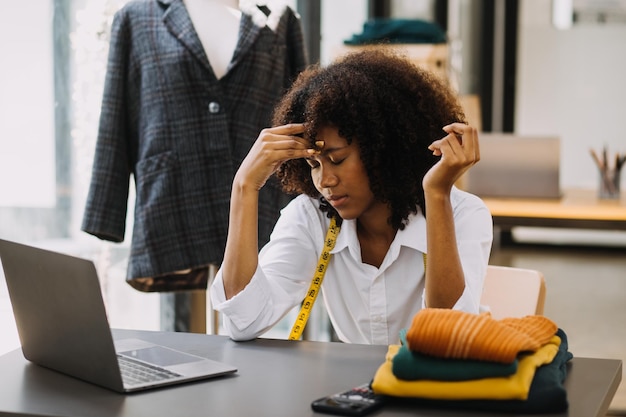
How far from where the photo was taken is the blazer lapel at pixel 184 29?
2922 millimetres

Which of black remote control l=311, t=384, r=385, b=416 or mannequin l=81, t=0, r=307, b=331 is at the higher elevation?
mannequin l=81, t=0, r=307, b=331

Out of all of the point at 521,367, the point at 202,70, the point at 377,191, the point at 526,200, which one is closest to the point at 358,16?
the point at 526,200

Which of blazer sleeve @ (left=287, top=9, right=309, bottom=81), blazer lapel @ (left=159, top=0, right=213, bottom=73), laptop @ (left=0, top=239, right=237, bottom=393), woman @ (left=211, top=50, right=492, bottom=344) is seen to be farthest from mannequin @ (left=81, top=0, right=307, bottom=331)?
laptop @ (left=0, top=239, right=237, bottom=393)

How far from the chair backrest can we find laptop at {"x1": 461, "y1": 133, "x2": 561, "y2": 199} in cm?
218

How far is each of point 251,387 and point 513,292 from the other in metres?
0.90

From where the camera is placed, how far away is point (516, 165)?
4.45 meters

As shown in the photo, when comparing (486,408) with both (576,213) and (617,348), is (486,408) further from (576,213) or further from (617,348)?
(617,348)

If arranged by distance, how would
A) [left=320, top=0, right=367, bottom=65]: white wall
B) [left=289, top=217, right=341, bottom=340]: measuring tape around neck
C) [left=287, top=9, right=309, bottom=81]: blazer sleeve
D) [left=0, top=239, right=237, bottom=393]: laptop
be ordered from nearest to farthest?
[left=0, top=239, right=237, bottom=393]: laptop → [left=289, top=217, right=341, bottom=340]: measuring tape around neck → [left=287, top=9, right=309, bottom=81]: blazer sleeve → [left=320, top=0, right=367, bottom=65]: white wall

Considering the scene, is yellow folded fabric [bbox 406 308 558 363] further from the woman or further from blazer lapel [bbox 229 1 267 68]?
blazer lapel [bbox 229 1 267 68]

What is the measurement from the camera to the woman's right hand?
85.7 inches

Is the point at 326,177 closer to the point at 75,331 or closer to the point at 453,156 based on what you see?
the point at 453,156

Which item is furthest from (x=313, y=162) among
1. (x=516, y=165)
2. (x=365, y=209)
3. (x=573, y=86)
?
(x=573, y=86)

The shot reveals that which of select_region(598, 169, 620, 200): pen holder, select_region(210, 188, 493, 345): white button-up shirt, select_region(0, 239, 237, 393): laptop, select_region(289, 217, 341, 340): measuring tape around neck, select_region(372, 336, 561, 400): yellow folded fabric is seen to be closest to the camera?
select_region(372, 336, 561, 400): yellow folded fabric

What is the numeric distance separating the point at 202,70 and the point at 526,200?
193 centimetres
